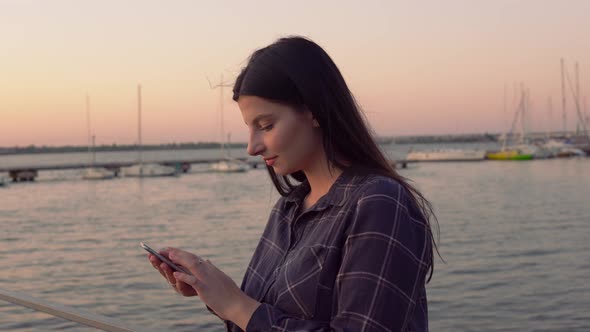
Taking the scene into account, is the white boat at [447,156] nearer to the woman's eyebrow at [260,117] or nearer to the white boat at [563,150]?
the white boat at [563,150]

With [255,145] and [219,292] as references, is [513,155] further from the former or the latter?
[219,292]

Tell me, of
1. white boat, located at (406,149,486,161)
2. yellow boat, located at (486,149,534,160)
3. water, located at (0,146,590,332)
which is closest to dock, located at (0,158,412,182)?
water, located at (0,146,590,332)

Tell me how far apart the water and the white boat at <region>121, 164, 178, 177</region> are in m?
11.2

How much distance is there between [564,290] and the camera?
47.2 feet

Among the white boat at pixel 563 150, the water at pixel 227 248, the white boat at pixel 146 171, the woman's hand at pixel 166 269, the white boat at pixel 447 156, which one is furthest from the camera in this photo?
the white boat at pixel 447 156

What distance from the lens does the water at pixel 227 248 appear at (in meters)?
12.1

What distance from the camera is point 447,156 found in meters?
84.9

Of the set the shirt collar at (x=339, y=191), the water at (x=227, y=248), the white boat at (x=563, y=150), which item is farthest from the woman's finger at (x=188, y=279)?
the white boat at (x=563, y=150)

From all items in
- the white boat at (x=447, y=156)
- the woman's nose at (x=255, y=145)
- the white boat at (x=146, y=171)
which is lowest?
the white boat at (x=447, y=156)

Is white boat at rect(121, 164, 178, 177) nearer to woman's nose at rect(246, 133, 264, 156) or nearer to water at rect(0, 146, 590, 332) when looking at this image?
water at rect(0, 146, 590, 332)

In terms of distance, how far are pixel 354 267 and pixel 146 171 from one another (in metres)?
63.0

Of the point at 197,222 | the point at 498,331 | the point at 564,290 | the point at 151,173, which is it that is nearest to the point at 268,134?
the point at 498,331

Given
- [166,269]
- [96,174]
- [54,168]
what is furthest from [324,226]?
[54,168]

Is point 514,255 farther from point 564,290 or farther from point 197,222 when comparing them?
point 197,222
